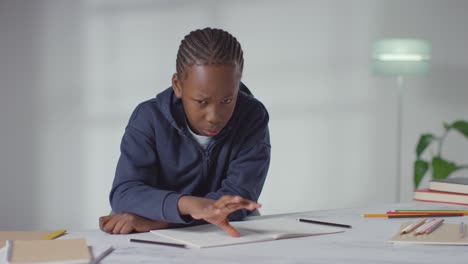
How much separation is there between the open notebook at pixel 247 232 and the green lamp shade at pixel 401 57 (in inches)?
107

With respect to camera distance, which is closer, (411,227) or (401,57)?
(411,227)

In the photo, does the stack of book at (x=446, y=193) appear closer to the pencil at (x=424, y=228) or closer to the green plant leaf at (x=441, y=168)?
the pencil at (x=424, y=228)

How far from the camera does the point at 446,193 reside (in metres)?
1.90

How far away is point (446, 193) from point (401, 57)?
7.65ft

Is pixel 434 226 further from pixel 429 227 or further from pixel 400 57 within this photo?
pixel 400 57

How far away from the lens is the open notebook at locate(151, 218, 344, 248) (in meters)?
1.33

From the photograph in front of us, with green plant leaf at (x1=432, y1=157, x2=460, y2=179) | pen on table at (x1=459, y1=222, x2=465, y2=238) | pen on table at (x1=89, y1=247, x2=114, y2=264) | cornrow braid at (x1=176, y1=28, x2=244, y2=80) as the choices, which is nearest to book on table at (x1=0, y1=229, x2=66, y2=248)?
pen on table at (x1=89, y1=247, x2=114, y2=264)

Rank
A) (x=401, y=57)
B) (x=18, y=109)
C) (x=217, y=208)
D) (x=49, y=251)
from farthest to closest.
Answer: (x=18, y=109) < (x=401, y=57) < (x=217, y=208) < (x=49, y=251)

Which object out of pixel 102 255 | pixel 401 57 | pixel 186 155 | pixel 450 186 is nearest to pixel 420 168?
pixel 401 57

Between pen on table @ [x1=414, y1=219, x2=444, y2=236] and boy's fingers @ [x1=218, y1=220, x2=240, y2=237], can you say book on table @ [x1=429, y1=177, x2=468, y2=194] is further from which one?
boy's fingers @ [x1=218, y1=220, x2=240, y2=237]

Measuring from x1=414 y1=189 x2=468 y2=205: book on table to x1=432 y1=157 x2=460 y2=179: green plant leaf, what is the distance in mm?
2153

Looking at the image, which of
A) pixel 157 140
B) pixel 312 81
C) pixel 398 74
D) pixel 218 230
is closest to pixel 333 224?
pixel 218 230

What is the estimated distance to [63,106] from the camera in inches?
179

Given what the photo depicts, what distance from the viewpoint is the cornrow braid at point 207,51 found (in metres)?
1.53
